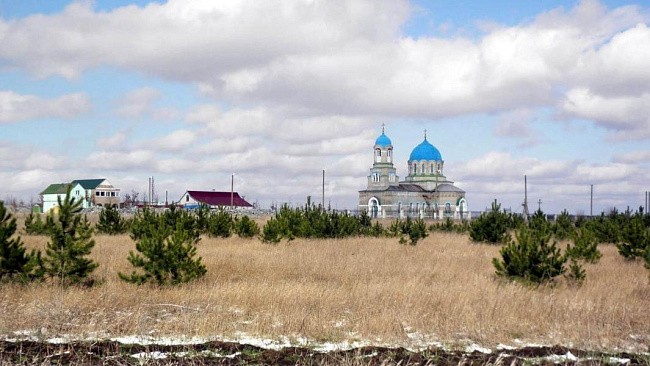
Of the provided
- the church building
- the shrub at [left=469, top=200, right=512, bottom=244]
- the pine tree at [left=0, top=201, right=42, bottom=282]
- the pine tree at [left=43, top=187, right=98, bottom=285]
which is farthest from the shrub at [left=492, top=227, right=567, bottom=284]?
Answer: the church building

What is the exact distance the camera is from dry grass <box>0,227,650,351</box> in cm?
918

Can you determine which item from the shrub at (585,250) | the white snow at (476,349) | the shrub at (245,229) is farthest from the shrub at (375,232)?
the white snow at (476,349)

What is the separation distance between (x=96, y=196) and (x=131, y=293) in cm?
7541

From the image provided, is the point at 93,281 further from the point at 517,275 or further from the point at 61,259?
the point at 517,275

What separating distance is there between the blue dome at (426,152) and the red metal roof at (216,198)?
25633 mm

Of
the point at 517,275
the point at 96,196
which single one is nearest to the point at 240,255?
the point at 517,275

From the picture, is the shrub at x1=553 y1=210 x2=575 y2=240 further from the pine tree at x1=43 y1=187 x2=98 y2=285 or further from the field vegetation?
the pine tree at x1=43 y1=187 x2=98 y2=285

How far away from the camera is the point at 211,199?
82438 mm

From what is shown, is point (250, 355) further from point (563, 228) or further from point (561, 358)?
point (563, 228)

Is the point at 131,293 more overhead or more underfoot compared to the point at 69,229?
more underfoot

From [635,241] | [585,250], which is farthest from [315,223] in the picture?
[635,241]

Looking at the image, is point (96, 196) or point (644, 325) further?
point (96, 196)

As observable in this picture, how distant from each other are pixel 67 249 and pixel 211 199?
70.6 m

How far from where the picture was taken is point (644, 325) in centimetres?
1027
